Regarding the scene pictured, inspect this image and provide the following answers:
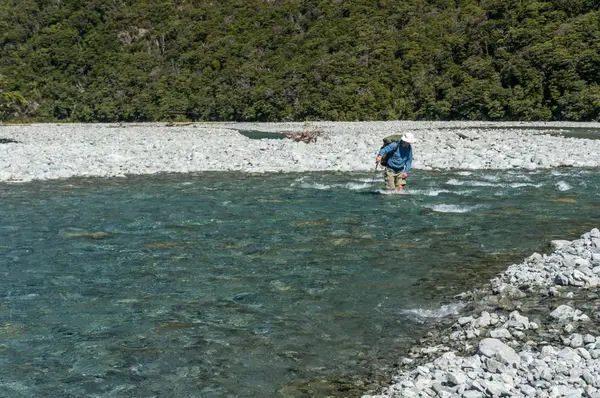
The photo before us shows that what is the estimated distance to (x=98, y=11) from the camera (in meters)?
134

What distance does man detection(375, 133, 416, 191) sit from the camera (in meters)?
16.8

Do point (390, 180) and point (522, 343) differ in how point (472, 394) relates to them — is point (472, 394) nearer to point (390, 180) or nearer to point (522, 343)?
point (522, 343)

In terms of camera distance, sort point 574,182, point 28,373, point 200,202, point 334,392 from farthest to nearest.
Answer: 1. point 574,182
2. point 200,202
3. point 28,373
4. point 334,392

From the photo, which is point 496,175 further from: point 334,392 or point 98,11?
point 98,11

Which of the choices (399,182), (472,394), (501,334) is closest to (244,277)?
(501,334)

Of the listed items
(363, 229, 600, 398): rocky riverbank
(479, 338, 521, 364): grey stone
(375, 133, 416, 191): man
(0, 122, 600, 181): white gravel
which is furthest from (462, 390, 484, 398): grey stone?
(0, 122, 600, 181): white gravel

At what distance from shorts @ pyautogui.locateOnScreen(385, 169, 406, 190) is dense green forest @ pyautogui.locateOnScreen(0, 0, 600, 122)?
48.9 meters

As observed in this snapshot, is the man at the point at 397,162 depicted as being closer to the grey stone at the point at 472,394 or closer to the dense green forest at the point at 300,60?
the grey stone at the point at 472,394

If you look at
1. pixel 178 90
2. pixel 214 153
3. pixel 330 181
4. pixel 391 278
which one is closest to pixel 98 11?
pixel 178 90

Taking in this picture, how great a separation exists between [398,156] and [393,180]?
807mm

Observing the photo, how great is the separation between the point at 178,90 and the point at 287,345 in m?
94.2

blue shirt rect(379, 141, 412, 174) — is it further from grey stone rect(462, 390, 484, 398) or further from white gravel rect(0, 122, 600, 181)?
grey stone rect(462, 390, 484, 398)

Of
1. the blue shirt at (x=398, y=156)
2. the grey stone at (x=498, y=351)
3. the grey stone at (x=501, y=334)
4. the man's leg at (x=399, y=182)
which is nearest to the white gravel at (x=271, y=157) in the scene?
the man's leg at (x=399, y=182)

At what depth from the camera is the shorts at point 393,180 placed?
17219 millimetres
